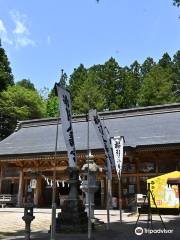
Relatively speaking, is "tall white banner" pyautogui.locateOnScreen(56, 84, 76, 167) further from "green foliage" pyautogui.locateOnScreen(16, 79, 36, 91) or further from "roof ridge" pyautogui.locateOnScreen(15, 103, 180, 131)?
"green foliage" pyautogui.locateOnScreen(16, 79, 36, 91)

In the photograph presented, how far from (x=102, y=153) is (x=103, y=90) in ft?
76.0

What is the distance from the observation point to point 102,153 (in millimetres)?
19203

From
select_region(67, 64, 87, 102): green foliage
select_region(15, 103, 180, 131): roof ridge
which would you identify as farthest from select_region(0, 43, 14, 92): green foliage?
select_region(15, 103, 180, 131): roof ridge

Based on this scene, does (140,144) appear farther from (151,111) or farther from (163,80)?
(163,80)

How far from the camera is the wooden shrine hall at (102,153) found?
63.3 feet

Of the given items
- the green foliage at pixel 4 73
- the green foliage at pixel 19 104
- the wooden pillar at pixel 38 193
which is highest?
the green foliage at pixel 4 73

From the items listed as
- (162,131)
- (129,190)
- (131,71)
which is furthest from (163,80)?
(129,190)

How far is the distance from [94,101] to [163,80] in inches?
318

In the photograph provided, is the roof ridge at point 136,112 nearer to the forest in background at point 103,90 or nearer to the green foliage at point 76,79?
the forest in background at point 103,90

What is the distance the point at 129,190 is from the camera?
2003cm

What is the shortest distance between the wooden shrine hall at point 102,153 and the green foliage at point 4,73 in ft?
38.5

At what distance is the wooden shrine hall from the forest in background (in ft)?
29.5

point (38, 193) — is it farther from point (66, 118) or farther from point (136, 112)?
point (66, 118)

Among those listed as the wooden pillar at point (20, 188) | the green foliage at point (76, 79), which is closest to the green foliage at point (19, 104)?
the green foliage at point (76, 79)
